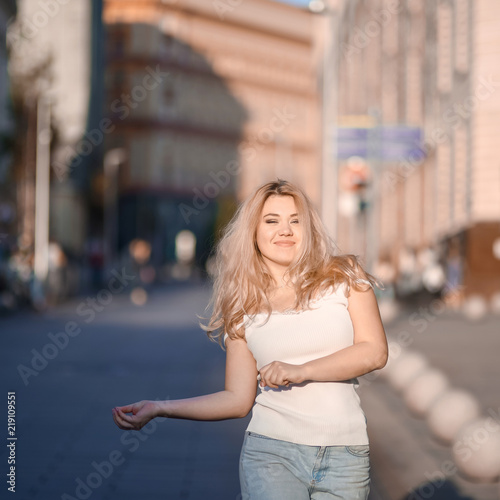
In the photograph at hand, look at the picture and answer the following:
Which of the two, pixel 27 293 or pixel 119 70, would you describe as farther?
pixel 119 70

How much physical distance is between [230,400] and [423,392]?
595 cm

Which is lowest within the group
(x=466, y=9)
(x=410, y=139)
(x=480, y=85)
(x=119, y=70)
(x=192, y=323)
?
(x=192, y=323)

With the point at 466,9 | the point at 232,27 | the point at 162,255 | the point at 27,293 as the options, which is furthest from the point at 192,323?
the point at 232,27

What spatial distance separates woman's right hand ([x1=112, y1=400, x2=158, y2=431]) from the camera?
3283mm

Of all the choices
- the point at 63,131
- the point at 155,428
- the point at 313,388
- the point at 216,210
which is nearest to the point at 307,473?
the point at 313,388

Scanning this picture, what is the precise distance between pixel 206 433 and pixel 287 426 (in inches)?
208

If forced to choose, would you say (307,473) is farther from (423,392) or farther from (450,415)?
(423,392)

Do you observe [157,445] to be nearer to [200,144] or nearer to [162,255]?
[162,255]

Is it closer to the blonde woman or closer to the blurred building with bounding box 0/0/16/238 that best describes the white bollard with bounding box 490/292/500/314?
the blurred building with bounding box 0/0/16/238

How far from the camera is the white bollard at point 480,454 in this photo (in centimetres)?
638

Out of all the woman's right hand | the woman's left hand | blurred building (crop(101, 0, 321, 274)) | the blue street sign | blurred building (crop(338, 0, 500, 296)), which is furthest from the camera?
blurred building (crop(101, 0, 321, 274))

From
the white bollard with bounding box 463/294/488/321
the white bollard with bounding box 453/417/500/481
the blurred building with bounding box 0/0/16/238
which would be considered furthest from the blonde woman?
the blurred building with bounding box 0/0/16/238

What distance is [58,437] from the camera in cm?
810

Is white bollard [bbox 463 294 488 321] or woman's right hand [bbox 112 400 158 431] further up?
woman's right hand [bbox 112 400 158 431]
